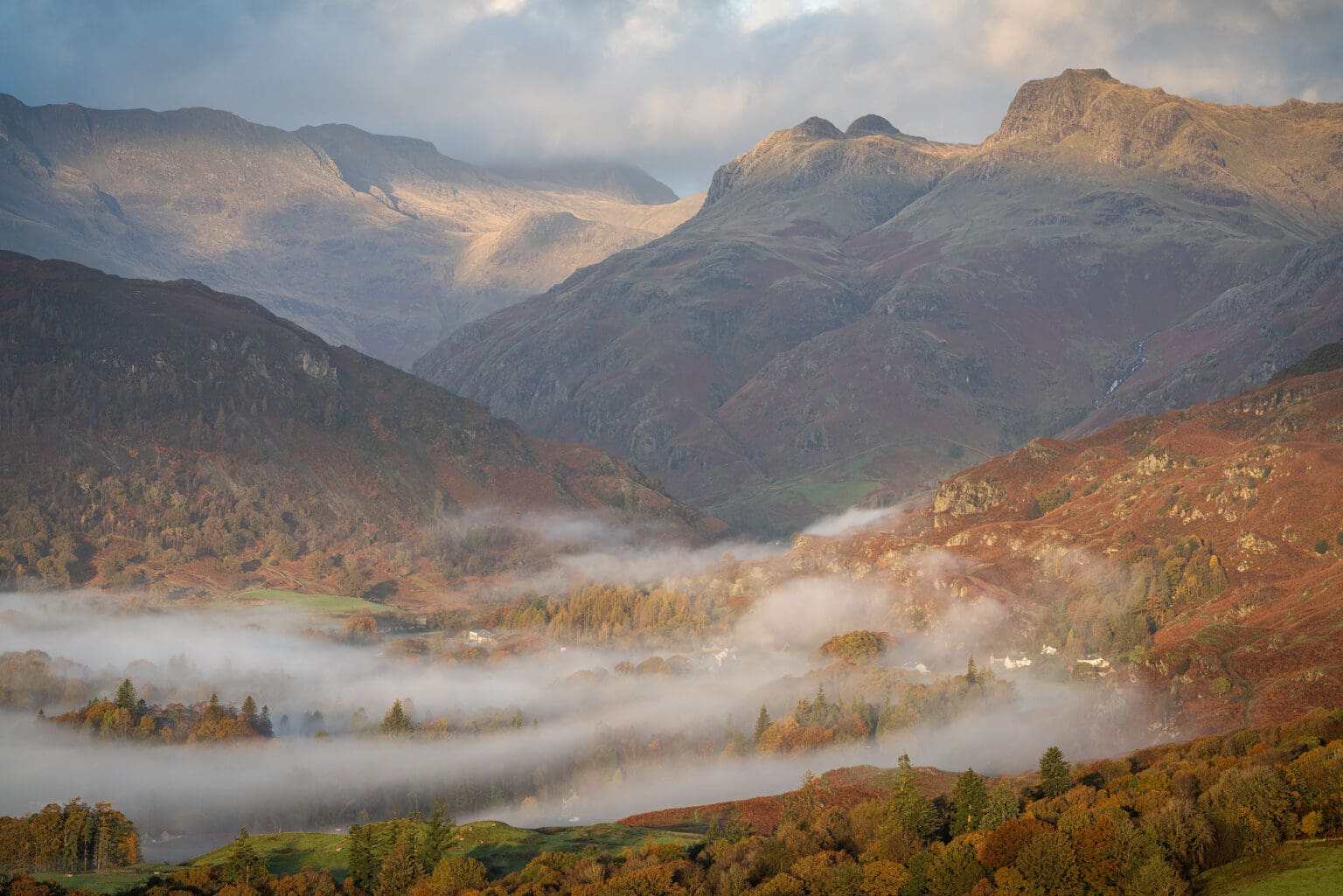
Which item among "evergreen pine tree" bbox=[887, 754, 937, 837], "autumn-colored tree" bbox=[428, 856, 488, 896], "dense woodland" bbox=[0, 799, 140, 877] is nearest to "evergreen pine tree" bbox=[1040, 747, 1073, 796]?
"evergreen pine tree" bbox=[887, 754, 937, 837]

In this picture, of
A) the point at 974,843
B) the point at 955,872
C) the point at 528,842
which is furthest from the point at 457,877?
the point at 974,843

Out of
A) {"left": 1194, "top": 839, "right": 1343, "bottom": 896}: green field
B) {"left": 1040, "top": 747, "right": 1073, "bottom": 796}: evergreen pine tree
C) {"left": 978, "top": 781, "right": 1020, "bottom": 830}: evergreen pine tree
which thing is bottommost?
{"left": 1194, "top": 839, "right": 1343, "bottom": 896}: green field

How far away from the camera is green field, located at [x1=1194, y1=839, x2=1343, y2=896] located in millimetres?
118775

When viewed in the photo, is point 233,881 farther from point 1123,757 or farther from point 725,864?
point 1123,757

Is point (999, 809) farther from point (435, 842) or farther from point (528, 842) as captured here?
point (435, 842)

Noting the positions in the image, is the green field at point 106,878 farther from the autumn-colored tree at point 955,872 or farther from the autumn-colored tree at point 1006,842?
the autumn-colored tree at point 1006,842

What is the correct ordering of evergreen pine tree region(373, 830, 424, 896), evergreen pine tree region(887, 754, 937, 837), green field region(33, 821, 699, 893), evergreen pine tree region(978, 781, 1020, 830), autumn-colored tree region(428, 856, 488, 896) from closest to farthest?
evergreen pine tree region(978, 781, 1020, 830) → autumn-colored tree region(428, 856, 488, 896) → evergreen pine tree region(373, 830, 424, 896) → evergreen pine tree region(887, 754, 937, 837) → green field region(33, 821, 699, 893)

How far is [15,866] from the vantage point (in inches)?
6821

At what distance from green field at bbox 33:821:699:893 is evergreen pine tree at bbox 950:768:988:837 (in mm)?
36763

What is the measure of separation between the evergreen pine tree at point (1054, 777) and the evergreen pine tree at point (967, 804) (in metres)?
7.91

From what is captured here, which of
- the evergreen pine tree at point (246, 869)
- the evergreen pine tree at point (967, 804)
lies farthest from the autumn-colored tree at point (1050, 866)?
the evergreen pine tree at point (246, 869)

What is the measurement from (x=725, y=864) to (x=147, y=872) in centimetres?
7284

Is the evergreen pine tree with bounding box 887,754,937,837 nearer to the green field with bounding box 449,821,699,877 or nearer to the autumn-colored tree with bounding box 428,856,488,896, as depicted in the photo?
the green field with bounding box 449,821,699,877

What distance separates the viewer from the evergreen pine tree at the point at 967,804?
162 metres
